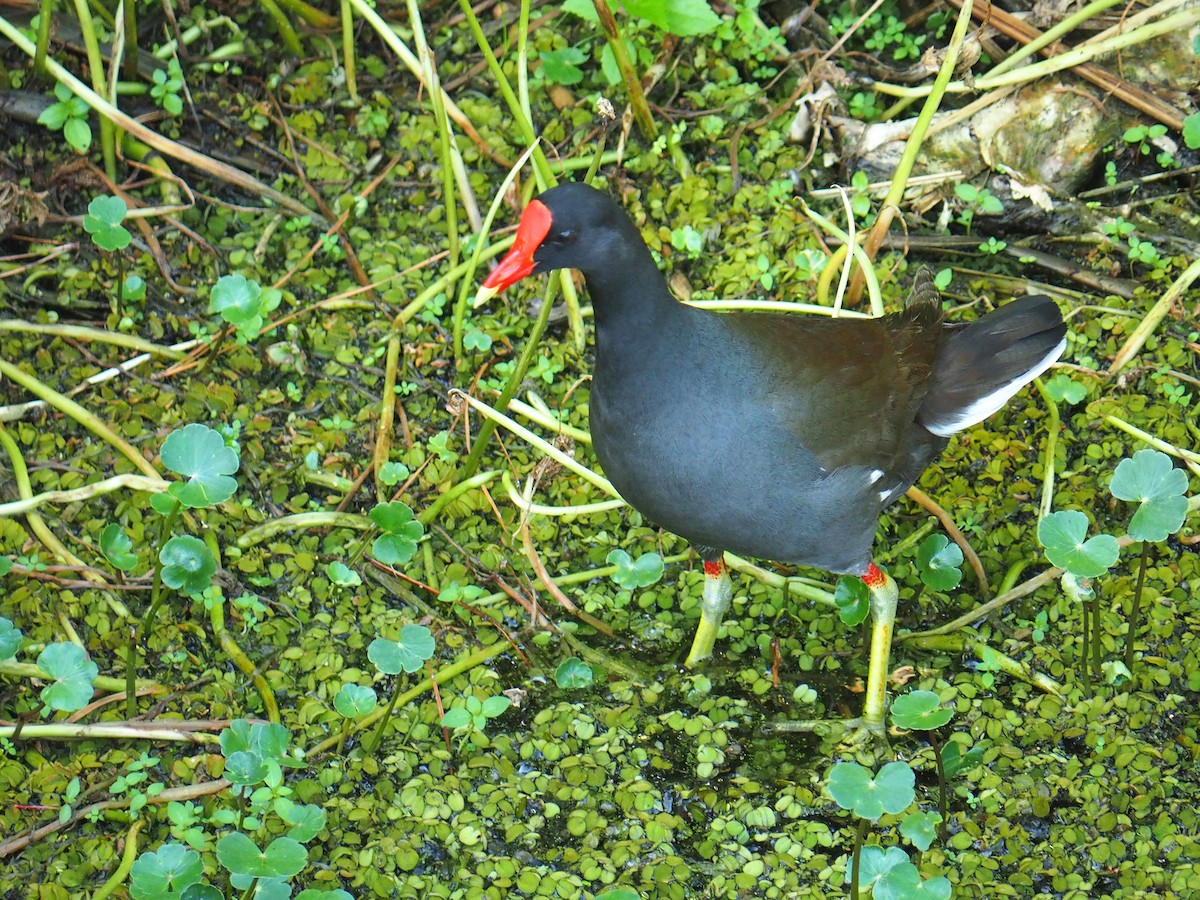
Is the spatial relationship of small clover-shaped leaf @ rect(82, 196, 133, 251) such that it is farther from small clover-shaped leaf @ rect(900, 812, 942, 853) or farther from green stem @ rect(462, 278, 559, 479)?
small clover-shaped leaf @ rect(900, 812, 942, 853)

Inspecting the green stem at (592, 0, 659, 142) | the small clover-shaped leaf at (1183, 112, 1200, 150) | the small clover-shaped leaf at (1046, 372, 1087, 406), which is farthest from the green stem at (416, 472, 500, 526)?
the small clover-shaped leaf at (1183, 112, 1200, 150)

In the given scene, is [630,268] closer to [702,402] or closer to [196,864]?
[702,402]

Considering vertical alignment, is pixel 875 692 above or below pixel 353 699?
below

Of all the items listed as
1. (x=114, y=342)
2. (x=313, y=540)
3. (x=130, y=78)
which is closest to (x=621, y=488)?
(x=313, y=540)

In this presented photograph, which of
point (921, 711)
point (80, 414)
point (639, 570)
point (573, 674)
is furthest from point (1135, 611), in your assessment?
point (80, 414)

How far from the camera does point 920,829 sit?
2.21 metres

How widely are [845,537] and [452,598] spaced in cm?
86

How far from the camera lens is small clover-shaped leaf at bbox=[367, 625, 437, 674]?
7.30 ft

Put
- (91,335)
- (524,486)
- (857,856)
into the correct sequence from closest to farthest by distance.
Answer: (857,856)
(524,486)
(91,335)

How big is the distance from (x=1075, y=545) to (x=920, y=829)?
0.57 meters

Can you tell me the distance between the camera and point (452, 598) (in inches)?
107

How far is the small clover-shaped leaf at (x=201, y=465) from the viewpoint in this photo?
2262 mm

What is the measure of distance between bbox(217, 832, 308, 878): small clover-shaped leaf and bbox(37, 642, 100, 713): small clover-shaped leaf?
41 centimetres

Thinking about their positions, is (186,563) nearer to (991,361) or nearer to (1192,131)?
(991,361)
